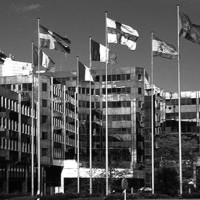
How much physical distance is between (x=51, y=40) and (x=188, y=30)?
15252mm

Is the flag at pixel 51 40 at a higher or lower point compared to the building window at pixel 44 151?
higher

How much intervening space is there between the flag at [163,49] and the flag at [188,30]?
262cm

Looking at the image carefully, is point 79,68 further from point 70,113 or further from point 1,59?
point 70,113

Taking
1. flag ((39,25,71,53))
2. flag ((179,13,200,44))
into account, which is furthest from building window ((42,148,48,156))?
flag ((179,13,200,44))

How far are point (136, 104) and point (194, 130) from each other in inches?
814

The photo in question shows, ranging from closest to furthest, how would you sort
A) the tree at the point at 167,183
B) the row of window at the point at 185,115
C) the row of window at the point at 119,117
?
the tree at the point at 167,183
the row of window at the point at 119,117
the row of window at the point at 185,115

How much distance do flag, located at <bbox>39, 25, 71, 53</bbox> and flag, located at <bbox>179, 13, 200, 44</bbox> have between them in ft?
42.7

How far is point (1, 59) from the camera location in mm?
70938

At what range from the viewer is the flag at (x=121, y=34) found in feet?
215

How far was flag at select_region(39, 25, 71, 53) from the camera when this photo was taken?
66.9 meters

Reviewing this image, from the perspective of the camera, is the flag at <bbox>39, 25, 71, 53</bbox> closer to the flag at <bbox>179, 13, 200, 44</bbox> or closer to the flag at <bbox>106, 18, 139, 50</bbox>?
the flag at <bbox>106, 18, 139, 50</bbox>

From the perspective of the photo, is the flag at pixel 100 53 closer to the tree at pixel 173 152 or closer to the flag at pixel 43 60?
the flag at pixel 43 60

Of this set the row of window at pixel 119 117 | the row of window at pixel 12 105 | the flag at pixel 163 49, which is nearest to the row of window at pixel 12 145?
the row of window at pixel 12 105

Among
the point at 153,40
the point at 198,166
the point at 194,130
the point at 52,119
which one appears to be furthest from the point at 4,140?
the point at 194,130
